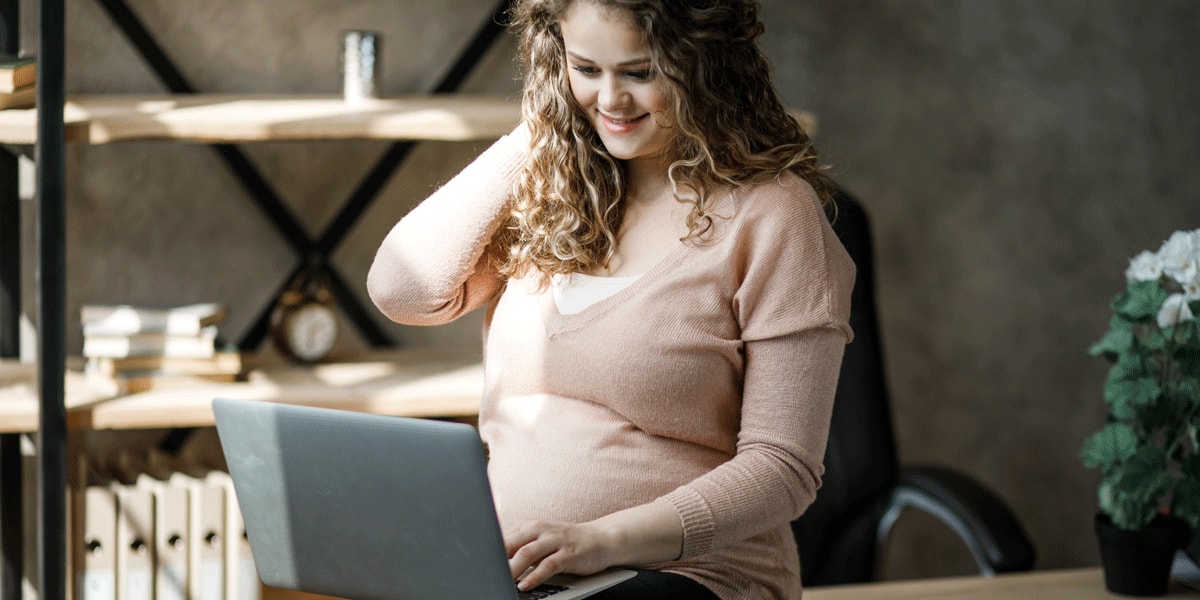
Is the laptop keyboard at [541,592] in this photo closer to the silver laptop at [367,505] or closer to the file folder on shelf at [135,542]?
the silver laptop at [367,505]

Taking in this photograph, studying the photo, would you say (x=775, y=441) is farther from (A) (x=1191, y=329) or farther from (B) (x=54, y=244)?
(B) (x=54, y=244)

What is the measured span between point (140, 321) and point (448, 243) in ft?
2.32

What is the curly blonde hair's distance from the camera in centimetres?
135

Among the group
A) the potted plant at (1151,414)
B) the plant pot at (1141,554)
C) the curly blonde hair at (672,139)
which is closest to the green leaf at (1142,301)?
the potted plant at (1151,414)

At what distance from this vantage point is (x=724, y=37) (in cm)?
138

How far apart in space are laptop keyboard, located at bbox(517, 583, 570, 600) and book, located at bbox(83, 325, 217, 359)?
946 millimetres

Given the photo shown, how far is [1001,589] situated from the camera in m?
1.90

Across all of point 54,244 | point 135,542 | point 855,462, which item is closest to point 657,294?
point 855,462

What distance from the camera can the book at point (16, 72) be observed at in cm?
182

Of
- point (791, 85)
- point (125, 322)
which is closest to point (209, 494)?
point (125, 322)

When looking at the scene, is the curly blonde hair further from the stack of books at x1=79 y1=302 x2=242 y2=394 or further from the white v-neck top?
the stack of books at x1=79 y1=302 x2=242 y2=394

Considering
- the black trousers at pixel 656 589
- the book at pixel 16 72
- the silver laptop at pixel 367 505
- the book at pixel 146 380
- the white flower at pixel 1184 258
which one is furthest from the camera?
the book at pixel 146 380

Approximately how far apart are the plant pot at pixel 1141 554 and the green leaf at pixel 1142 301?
30cm

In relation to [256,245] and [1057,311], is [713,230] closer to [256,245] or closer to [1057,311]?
[256,245]
